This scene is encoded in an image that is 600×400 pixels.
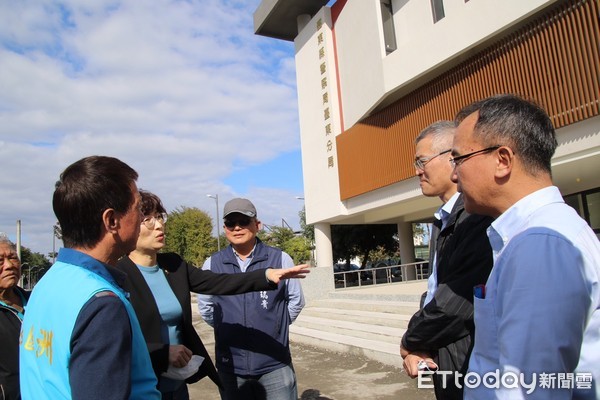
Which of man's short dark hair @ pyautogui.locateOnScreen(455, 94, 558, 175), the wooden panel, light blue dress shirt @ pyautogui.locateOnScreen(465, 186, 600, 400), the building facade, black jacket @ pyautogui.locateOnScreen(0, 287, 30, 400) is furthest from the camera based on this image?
the building facade

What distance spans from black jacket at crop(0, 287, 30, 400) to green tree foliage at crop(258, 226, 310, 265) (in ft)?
82.6

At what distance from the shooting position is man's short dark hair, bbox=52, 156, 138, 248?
1553 mm

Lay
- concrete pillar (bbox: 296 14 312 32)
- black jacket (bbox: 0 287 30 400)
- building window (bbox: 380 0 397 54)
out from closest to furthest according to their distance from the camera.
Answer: black jacket (bbox: 0 287 30 400) → building window (bbox: 380 0 397 54) → concrete pillar (bbox: 296 14 312 32)

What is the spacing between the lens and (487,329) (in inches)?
57.1

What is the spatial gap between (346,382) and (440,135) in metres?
5.16

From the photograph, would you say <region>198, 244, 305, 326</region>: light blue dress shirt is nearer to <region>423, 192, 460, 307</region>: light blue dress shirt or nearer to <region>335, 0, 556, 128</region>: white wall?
<region>423, 192, 460, 307</region>: light blue dress shirt

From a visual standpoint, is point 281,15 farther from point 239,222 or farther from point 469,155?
point 469,155

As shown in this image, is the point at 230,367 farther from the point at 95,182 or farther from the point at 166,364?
the point at 95,182

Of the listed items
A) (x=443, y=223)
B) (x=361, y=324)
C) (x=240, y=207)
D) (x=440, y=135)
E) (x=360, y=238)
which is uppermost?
(x=360, y=238)

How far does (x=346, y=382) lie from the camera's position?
6766 millimetres

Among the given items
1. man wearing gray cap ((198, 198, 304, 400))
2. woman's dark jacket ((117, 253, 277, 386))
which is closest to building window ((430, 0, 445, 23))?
man wearing gray cap ((198, 198, 304, 400))

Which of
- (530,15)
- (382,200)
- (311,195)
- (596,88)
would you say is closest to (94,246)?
(596,88)

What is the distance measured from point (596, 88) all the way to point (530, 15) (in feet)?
6.92

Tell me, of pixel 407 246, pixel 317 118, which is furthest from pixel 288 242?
pixel 317 118
